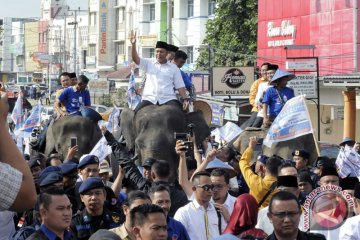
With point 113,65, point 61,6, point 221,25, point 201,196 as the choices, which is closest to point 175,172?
point 201,196

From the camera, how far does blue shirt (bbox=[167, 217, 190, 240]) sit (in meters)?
8.77

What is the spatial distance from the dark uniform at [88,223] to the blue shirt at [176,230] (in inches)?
24.6

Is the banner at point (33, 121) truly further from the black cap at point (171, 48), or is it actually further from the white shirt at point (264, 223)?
the white shirt at point (264, 223)

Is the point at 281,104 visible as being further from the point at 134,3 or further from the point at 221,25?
the point at 134,3

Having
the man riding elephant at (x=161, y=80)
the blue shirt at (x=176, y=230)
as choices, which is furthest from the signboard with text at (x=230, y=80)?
the blue shirt at (x=176, y=230)

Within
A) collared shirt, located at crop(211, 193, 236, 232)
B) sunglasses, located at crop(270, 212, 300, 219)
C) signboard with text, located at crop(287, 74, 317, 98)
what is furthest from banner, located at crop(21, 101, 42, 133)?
sunglasses, located at crop(270, 212, 300, 219)

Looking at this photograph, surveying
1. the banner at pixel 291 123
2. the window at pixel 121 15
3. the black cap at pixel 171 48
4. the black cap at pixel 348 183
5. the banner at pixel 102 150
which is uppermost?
the window at pixel 121 15

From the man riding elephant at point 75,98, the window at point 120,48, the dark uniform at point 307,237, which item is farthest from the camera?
the window at point 120,48

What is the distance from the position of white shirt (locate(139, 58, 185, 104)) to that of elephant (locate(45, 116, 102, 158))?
1836mm

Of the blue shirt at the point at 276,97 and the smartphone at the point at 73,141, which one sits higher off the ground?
the blue shirt at the point at 276,97

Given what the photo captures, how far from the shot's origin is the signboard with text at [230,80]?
1589 inches

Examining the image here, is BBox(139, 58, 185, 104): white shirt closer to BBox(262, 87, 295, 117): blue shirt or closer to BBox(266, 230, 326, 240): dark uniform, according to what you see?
BBox(262, 87, 295, 117): blue shirt

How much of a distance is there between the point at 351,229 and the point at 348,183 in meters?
3.11

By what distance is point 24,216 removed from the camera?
9828 mm
